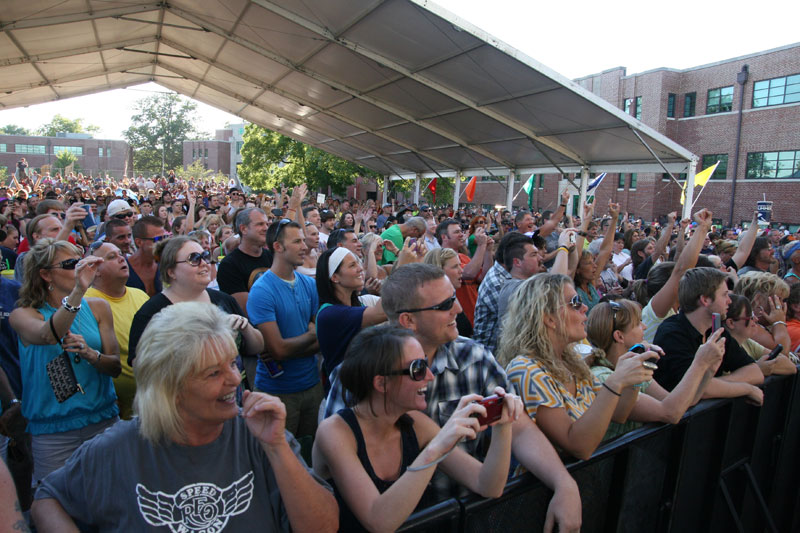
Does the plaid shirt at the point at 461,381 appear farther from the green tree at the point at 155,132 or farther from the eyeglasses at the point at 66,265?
the green tree at the point at 155,132

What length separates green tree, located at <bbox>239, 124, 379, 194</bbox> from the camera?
30.6 metres

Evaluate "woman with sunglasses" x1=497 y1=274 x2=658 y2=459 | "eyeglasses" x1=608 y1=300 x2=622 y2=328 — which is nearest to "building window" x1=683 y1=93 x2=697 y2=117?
"eyeglasses" x1=608 y1=300 x2=622 y2=328

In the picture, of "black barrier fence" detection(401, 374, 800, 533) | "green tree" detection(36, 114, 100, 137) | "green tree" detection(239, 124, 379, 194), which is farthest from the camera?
"green tree" detection(36, 114, 100, 137)

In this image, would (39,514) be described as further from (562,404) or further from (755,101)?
(755,101)

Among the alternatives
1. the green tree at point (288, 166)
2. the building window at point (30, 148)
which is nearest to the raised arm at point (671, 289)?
the green tree at point (288, 166)

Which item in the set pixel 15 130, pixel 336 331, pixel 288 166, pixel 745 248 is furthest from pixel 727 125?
pixel 15 130

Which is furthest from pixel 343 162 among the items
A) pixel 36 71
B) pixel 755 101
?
pixel 755 101

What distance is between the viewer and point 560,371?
242 centimetres

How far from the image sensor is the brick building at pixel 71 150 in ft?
227

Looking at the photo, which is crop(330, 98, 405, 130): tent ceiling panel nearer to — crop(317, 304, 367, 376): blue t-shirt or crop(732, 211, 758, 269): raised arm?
crop(732, 211, 758, 269): raised arm

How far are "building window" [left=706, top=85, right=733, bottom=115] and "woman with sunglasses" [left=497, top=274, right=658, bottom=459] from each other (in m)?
33.8

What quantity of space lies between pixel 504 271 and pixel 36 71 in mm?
15920

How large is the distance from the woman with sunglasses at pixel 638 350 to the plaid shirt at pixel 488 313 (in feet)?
3.15

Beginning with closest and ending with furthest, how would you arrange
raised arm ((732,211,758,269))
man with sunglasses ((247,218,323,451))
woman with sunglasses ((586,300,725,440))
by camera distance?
woman with sunglasses ((586,300,725,440)) < man with sunglasses ((247,218,323,451)) < raised arm ((732,211,758,269))
